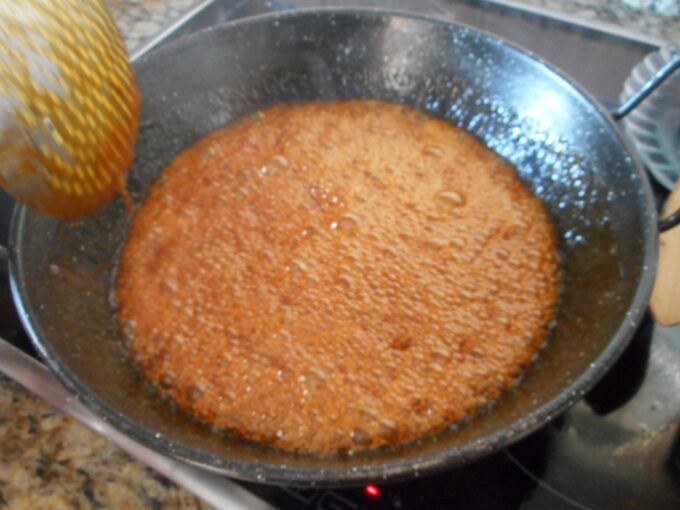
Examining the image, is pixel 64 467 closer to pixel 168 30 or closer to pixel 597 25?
pixel 168 30

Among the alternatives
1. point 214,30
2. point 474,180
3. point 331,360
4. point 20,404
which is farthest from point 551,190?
point 20,404

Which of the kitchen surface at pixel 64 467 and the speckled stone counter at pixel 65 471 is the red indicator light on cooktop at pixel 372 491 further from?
the speckled stone counter at pixel 65 471

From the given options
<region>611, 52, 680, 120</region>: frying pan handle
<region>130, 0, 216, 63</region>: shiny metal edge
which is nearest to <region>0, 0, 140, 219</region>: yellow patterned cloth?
<region>130, 0, 216, 63</region>: shiny metal edge

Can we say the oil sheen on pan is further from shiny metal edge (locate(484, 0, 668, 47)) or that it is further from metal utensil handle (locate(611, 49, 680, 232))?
shiny metal edge (locate(484, 0, 668, 47))

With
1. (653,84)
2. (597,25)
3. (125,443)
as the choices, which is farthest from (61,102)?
(597,25)

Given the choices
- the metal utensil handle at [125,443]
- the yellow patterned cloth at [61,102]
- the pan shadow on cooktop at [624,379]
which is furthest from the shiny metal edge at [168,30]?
the pan shadow on cooktop at [624,379]

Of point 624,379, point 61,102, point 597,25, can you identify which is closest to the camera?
point 61,102
